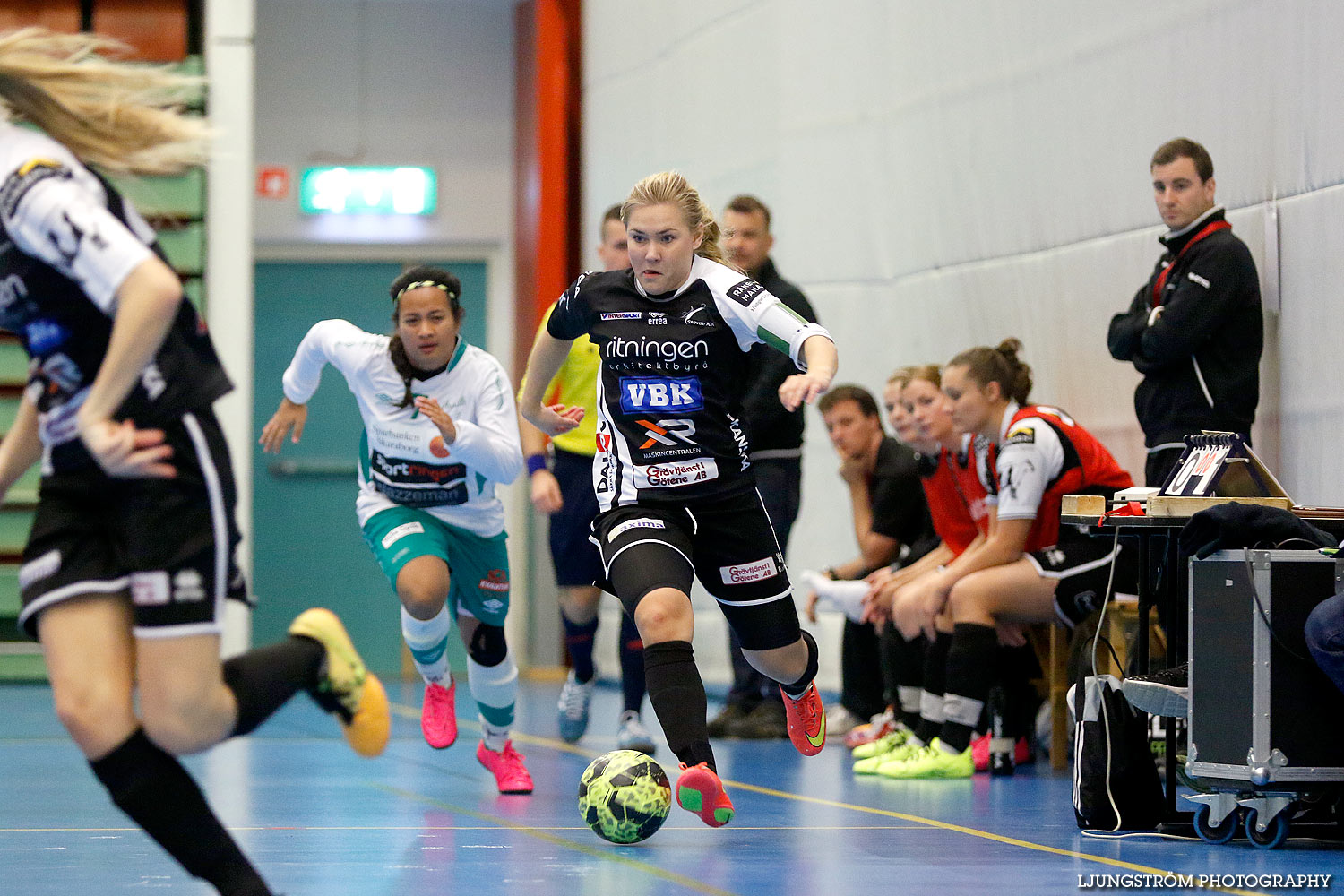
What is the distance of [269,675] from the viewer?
10.0ft

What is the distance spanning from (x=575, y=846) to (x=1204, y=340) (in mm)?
2807

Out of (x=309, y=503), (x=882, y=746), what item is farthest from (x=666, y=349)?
(x=309, y=503)

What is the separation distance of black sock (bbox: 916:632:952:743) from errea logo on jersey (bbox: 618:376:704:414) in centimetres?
206

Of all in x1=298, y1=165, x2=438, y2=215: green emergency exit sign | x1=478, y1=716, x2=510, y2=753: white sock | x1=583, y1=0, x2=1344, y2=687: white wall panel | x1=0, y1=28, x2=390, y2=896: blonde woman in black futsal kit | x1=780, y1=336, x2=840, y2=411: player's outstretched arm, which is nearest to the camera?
x1=0, y1=28, x2=390, y2=896: blonde woman in black futsal kit

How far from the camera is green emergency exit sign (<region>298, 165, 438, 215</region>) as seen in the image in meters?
12.3

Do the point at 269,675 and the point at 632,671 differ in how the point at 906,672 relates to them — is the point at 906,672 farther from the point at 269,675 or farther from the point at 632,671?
the point at 269,675

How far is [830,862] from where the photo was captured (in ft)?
12.7

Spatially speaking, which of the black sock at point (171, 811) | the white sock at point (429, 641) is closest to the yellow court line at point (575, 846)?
the white sock at point (429, 641)

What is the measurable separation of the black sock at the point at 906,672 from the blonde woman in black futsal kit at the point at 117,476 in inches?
155

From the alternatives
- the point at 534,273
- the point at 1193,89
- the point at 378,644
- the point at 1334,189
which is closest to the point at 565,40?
the point at 534,273

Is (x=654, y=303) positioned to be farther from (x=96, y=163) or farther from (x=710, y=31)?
(x=710, y=31)

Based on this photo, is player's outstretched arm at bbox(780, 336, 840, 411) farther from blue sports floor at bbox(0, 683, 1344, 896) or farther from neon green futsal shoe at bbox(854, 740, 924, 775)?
neon green futsal shoe at bbox(854, 740, 924, 775)

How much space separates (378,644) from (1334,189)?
8455mm

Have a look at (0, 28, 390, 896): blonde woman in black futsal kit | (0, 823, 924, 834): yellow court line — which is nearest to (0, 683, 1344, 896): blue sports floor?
(0, 823, 924, 834): yellow court line
